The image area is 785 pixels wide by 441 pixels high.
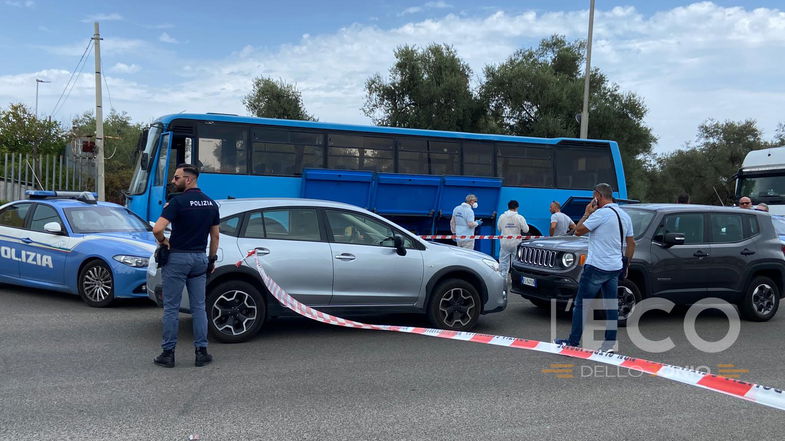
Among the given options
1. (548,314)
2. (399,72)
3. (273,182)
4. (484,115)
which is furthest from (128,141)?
(548,314)

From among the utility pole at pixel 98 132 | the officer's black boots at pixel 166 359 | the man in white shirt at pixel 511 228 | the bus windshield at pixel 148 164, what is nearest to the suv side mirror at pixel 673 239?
the man in white shirt at pixel 511 228

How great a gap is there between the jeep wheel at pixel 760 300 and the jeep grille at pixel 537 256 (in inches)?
119

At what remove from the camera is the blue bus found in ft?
41.7

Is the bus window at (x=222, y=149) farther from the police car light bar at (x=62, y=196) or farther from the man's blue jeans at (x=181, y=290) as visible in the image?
the man's blue jeans at (x=181, y=290)

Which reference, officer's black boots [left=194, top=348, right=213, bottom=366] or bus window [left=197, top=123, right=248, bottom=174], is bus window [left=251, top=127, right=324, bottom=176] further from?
officer's black boots [left=194, top=348, right=213, bottom=366]

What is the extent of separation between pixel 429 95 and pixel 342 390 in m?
25.7

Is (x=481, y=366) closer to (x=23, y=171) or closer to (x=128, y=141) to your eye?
(x=23, y=171)

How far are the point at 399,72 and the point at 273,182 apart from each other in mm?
18824

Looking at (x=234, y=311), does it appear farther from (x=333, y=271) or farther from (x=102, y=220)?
(x=102, y=220)

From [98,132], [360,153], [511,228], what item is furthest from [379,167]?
[98,132]

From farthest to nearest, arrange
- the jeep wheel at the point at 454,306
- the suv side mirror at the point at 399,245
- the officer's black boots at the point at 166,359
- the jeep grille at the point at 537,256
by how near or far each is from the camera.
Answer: the jeep grille at the point at 537,256, the jeep wheel at the point at 454,306, the suv side mirror at the point at 399,245, the officer's black boots at the point at 166,359

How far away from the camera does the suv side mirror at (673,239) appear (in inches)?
330

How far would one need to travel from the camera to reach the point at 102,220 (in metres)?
9.66

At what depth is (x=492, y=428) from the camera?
4.38 meters
